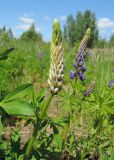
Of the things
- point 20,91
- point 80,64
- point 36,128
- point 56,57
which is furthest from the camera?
point 80,64

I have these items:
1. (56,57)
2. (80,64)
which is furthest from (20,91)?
(80,64)

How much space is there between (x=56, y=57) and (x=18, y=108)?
27 cm

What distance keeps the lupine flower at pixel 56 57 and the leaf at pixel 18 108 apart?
145 millimetres

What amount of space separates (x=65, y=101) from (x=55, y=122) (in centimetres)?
54

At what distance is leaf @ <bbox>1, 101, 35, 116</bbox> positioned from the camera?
5.11 feet

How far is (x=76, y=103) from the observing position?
2381 mm

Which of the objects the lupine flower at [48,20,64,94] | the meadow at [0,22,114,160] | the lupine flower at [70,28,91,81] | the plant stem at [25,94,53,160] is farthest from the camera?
the lupine flower at [70,28,91,81]

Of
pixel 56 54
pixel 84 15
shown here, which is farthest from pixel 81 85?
pixel 84 15

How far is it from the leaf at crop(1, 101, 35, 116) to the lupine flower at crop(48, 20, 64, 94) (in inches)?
5.7

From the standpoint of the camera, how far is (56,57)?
1534mm

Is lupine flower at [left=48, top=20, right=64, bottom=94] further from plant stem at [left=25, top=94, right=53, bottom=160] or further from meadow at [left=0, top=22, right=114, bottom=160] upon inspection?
plant stem at [left=25, top=94, right=53, bottom=160]

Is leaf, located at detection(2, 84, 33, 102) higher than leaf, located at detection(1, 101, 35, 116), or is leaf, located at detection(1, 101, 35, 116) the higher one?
leaf, located at detection(2, 84, 33, 102)

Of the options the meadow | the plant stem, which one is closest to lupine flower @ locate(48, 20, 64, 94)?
the meadow

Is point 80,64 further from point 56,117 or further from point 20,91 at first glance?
point 20,91
